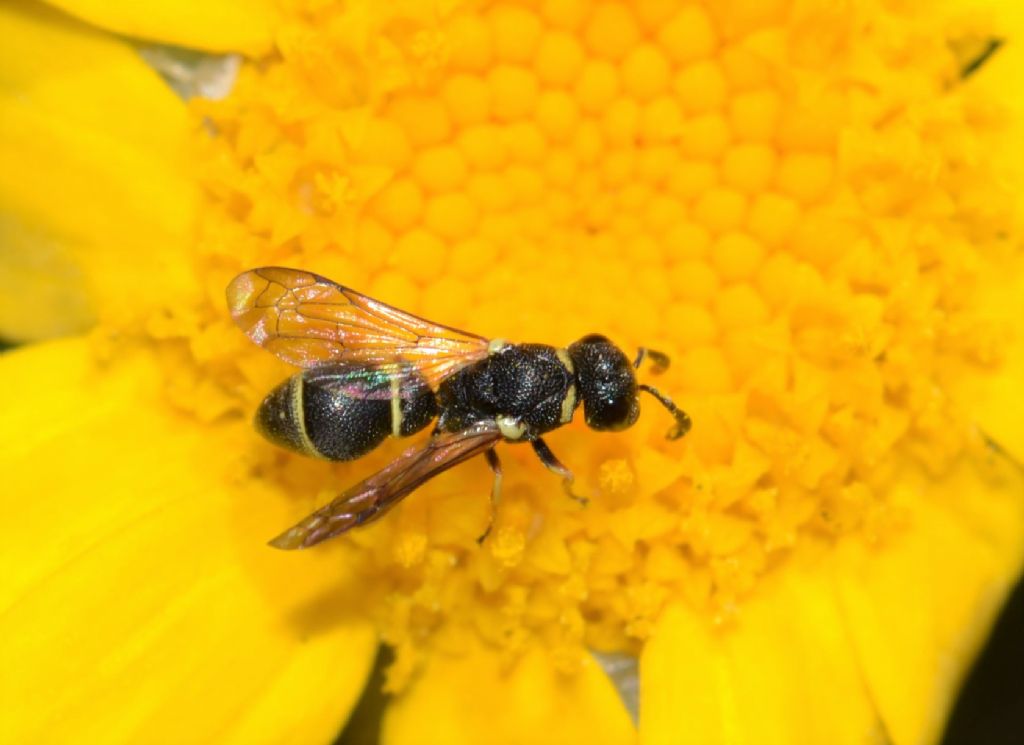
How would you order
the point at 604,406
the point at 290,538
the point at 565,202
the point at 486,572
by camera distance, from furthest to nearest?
the point at 565,202
the point at 486,572
the point at 604,406
the point at 290,538

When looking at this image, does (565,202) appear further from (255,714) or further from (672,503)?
(255,714)

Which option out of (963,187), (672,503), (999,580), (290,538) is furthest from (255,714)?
(963,187)

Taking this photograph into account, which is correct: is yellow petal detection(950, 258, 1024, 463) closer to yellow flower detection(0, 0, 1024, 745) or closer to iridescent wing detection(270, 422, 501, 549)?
yellow flower detection(0, 0, 1024, 745)

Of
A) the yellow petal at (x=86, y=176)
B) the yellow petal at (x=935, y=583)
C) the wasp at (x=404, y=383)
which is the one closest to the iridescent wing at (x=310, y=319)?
the wasp at (x=404, y=383)

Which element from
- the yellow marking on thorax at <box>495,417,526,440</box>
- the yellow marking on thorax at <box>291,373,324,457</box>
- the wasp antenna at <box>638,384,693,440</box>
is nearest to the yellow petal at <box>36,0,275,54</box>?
the yellow marking on thorax at <box>291,373,324,457</box>

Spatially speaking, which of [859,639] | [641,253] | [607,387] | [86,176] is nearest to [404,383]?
[607,387]

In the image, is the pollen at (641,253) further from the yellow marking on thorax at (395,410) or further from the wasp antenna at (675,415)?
the yellow marking on thorax at (395,410)
